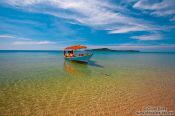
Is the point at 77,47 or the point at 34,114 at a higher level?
the point at 77,47

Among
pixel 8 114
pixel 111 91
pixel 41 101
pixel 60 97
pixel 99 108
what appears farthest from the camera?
pixel 111 91

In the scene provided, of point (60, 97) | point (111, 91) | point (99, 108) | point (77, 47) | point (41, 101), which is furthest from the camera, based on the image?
point (77, 47)

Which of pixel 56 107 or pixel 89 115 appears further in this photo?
pixel 56 107

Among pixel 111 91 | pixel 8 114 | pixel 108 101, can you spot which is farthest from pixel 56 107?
pixel 111 91

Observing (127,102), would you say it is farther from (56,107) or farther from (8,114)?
(8,114)

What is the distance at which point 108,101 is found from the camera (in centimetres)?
691

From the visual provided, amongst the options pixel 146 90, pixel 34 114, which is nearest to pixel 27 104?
pixel 34 114

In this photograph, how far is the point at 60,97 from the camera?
7.37m

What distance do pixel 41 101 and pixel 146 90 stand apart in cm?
608

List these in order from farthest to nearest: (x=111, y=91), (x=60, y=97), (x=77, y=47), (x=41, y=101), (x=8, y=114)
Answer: (x=77, y=47)
(x=111, y=91)
(x=60, y=97)
(x=41, y=101)
(x=8, y=114)

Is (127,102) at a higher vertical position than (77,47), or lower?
lower

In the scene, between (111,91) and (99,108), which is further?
(111,91)

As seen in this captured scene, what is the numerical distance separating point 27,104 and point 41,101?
0.62 metres

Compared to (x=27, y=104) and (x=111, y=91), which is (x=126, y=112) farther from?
(x=27, y=104)
